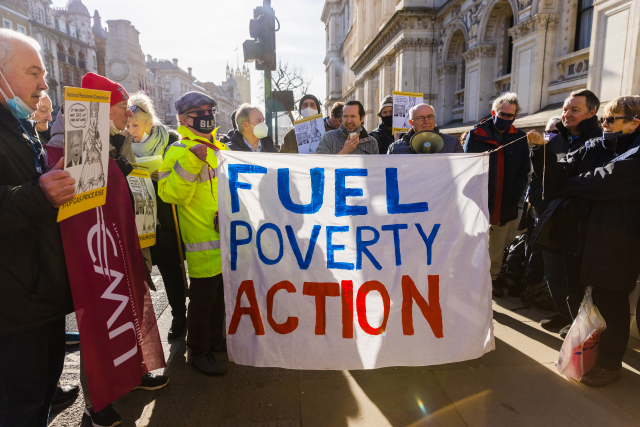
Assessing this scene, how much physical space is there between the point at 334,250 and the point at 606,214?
1.77 metres

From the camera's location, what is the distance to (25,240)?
1.54m

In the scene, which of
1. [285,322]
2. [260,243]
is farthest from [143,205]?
[285,322]

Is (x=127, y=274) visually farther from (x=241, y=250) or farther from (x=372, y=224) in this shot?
(x=372, y=224)

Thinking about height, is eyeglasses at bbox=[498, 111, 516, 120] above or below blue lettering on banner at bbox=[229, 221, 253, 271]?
above

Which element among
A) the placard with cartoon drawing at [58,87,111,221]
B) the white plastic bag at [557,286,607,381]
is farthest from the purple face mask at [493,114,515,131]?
the placard with cartoon drawing at [58,87,111,221]

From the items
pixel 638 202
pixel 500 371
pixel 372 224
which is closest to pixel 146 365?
pixel 372 224

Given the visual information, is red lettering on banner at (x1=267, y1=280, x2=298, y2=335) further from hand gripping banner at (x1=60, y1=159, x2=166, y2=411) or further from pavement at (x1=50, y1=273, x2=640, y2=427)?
hand gripping banner at (x1=60, y1=159, x2=166, y2=411)

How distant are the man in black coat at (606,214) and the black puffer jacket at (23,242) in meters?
2.80

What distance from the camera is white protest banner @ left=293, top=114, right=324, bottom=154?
176 inches

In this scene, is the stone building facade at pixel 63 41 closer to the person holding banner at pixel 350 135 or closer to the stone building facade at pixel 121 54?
the stone building facade at pixel 121 54

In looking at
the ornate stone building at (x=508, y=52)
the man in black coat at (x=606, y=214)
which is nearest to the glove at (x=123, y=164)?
the man in black coat at (x=606, y=214)

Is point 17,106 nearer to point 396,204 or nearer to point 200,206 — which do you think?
point 200,206

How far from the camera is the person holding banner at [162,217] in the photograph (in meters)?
3.11

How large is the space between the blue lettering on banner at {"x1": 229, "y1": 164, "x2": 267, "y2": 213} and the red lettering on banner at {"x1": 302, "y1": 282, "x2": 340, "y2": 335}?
2.18ft
